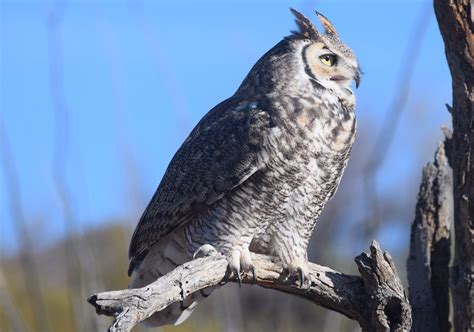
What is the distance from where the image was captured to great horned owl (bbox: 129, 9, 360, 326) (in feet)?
11.6

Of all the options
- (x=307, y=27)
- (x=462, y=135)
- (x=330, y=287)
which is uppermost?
(x=307, y=27)

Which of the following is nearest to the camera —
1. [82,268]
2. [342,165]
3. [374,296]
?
[374,296]

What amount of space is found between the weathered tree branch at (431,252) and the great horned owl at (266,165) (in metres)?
0.36

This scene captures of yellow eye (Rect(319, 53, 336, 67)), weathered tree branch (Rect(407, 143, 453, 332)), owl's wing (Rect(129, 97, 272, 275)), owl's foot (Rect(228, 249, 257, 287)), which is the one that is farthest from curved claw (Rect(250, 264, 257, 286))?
yellow eye (Rect(319, 53, 336, 67))

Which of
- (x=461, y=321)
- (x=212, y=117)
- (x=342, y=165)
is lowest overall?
(x=461, y=321)

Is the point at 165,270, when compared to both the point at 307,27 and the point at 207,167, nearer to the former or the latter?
the point at 207,167

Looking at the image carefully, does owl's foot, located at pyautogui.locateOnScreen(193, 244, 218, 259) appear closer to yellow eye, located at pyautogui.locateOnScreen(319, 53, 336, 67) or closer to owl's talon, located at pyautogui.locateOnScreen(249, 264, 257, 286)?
owl's talon, located at pyautogui.locateOnScreen(249, 264, 257, 286)

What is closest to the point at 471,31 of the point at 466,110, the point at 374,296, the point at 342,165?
the point at 466,110

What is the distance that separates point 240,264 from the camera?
11.5 feet

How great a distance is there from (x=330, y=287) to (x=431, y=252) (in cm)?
48

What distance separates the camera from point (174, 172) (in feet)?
12.8

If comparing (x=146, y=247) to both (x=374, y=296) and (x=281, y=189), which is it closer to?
(x=281, y=189)

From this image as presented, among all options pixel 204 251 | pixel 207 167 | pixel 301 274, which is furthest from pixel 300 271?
pixel 207 167

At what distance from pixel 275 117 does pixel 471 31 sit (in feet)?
2.42
